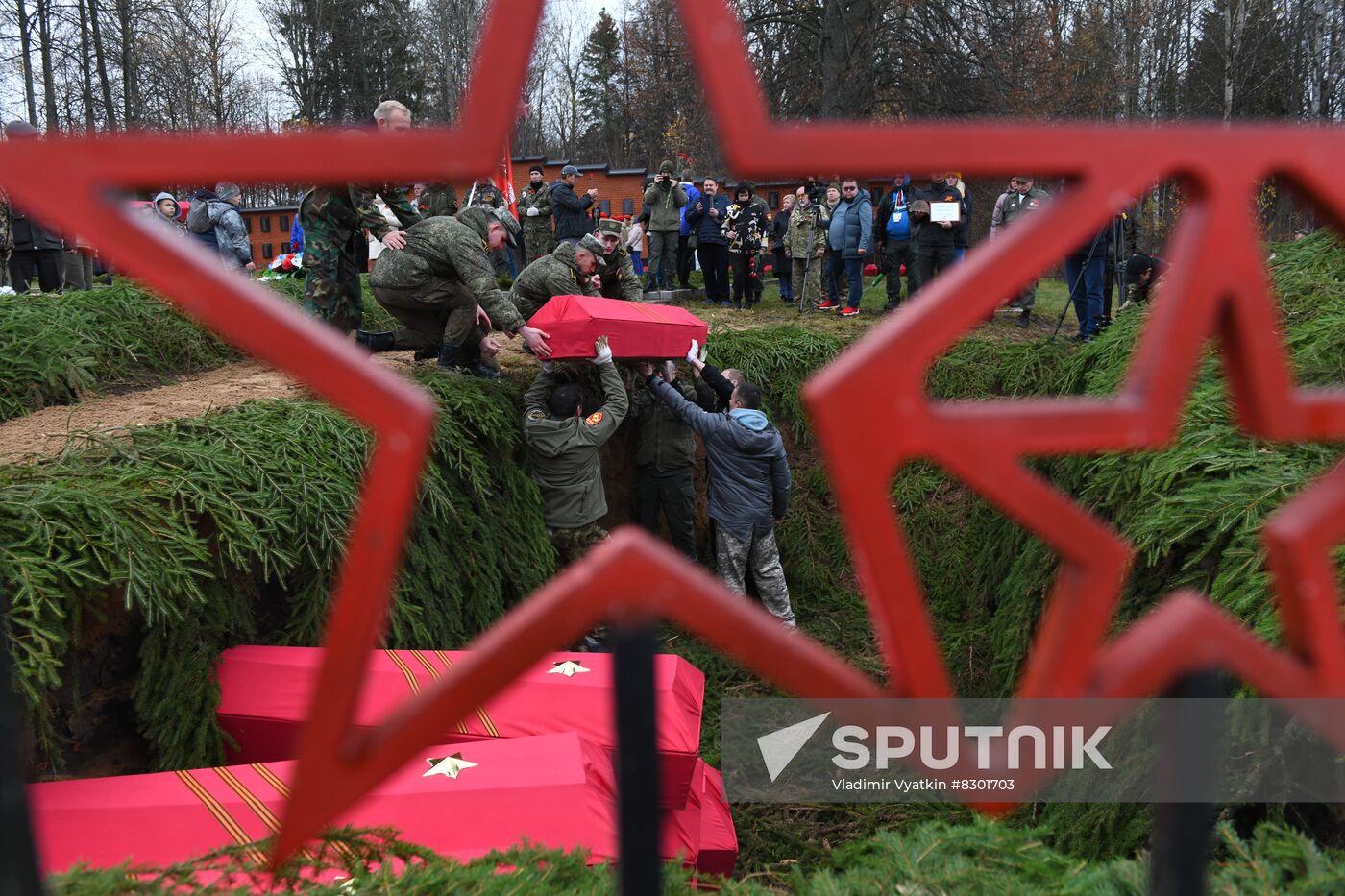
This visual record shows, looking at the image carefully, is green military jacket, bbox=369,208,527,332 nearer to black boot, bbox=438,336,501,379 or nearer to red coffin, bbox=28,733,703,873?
black boot, bbox=438,336,501,379

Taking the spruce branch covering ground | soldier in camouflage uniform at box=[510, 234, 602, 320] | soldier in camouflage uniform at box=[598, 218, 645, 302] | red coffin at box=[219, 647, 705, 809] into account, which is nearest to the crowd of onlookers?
soldier in camouflage uniform at box=[598, 218, 645, 302]

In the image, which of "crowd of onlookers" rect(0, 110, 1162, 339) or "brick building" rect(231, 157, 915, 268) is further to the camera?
"brick building" rect(231, 157, 915, 268)

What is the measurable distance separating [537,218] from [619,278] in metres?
4.63

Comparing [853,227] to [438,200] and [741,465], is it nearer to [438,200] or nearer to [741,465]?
[741,465]

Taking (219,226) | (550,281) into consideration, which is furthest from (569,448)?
(219,226)

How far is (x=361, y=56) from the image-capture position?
2533 cm

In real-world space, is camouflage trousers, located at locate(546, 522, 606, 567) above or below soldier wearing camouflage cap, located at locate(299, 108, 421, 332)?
below

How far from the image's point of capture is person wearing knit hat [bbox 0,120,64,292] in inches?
306

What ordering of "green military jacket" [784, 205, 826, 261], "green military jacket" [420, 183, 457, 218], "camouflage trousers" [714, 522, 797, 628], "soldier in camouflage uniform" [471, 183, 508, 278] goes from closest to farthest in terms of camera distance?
1. "camouflage trousers" [714, 522, 797, 628]
2. "soldier in camouflage uniform" [471, 183, 508, 278]
3. "green military jacket" [784, 205, 826, 261]
4. "green military jacket" [420, 183, 457, 218]

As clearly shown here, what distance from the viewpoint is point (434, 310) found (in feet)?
19.8

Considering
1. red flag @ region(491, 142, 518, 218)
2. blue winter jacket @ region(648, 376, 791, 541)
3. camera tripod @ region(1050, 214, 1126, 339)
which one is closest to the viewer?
blue winter jacket @ region(648, 376, 791, 541)

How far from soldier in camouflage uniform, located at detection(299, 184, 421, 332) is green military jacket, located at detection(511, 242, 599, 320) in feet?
3.91

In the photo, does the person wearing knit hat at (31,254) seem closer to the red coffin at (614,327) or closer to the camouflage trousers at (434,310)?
the camouflage trousers at (434,310)

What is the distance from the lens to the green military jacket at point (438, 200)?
11.3m
